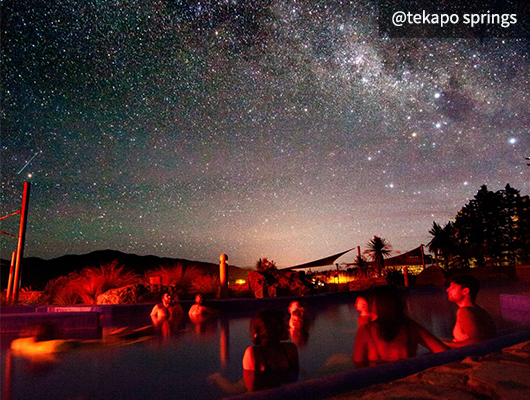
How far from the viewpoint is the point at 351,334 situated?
6.72m

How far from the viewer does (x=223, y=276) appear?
11703mm

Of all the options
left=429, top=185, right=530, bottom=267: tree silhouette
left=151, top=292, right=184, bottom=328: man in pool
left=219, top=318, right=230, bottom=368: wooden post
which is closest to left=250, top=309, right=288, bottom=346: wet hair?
left=219, top=318, right=230, bottom=368: wooden post

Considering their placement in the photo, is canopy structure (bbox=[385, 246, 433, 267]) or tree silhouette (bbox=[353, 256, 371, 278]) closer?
tree silhouette (bbox=[353, 256, 371, 278])

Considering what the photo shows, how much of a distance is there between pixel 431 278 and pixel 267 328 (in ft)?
61.4

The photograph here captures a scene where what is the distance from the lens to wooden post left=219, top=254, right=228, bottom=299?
11.4m

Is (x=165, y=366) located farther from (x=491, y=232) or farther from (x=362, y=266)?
(x=491, y=232)

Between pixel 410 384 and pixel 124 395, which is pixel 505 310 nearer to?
pixel 410 384

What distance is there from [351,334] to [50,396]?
496 cm

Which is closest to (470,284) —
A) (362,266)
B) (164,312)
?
(164,312)

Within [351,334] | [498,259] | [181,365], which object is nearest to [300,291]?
[351,334]

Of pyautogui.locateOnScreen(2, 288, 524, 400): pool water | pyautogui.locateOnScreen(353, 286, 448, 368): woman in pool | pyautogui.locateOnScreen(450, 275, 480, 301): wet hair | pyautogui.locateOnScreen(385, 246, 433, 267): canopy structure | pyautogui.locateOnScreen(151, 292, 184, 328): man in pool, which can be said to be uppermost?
pyautogui.locateOnScreen(385, 246, 433, 267): canopy structure

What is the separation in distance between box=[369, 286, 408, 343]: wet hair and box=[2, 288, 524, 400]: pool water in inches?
60.0

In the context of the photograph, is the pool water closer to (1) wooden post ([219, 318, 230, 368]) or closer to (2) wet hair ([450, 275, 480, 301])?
(1) wooden post ([219, 318, 230, 368])

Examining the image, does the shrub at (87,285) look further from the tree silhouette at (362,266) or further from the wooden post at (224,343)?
the tree silhouette at (362,266)
